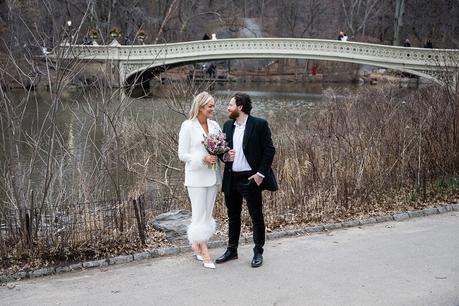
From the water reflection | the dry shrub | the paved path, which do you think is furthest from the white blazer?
the water reflection

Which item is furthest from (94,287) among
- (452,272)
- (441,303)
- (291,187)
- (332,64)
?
(332,64)

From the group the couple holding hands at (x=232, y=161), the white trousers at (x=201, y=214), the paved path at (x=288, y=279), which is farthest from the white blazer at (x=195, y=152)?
the paved path at (x=288, y=279)

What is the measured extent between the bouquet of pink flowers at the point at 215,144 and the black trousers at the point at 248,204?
35cm

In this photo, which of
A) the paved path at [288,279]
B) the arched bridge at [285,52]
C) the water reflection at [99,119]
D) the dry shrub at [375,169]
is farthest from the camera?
the arched bridge at [285,52]

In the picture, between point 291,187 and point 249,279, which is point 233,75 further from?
point 249,279

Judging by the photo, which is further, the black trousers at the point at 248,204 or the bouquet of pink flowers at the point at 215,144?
the black trousers at the point at 248,204

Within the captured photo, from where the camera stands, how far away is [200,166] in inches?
207

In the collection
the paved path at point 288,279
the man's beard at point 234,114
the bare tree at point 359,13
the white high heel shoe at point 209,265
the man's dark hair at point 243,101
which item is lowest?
the paved path at point 288,279

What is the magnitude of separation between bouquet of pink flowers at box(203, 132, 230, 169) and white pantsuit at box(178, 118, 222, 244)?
5.4 inches

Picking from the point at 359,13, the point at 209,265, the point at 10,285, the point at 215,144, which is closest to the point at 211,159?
the point at 215,144

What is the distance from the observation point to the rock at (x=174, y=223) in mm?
6285

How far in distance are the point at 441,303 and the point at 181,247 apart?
2.67 m

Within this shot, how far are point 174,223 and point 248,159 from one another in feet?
5.44

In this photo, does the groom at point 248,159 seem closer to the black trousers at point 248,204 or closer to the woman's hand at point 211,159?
the black trousers at point 248,204
